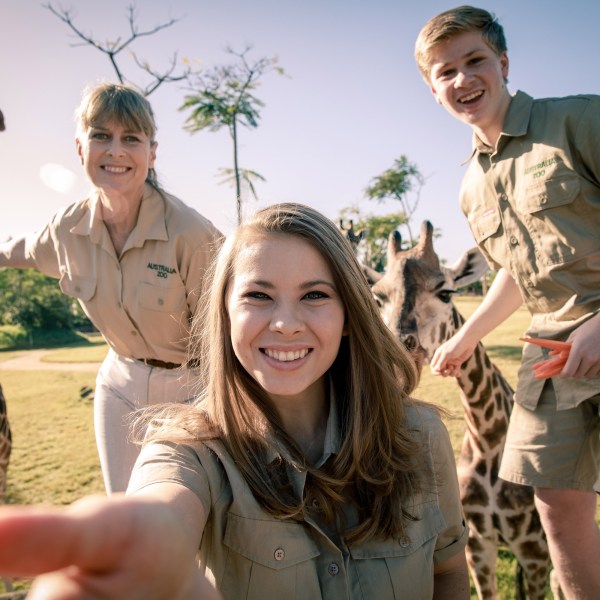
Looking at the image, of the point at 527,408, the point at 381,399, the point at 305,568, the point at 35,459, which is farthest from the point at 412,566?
the point at 35,459

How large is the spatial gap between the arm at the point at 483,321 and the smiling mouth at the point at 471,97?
0.85 metres

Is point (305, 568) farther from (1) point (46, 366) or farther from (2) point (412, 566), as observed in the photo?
(1) point (46, 366)

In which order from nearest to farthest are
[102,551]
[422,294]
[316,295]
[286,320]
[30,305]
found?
[102,551], [286,320], [316,295], [422,294], [30,305]

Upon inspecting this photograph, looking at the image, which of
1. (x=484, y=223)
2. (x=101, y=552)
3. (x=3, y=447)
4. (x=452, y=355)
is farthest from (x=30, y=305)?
(x=101, y=552)

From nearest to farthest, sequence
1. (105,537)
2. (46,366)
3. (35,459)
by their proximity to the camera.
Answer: (105,537) → (35,459) → (46,366)

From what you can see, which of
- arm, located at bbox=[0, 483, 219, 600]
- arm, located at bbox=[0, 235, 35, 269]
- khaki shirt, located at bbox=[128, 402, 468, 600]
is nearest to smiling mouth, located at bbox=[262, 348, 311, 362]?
khaki shirt, located at bbox=[128, 402, 468, 600]

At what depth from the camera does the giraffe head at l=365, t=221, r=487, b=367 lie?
11.4 ft

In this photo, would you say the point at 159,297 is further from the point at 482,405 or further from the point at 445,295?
the point at 482,405

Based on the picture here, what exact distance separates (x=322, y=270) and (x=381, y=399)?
47cm

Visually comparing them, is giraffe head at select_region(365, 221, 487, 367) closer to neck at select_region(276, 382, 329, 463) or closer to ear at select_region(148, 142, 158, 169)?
neck at select_region(276, 382, 329, 463)

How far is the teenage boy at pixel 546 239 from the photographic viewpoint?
2117 mm

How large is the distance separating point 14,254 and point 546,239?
2.84 metres

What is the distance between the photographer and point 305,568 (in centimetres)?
144

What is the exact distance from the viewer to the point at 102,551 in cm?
62
